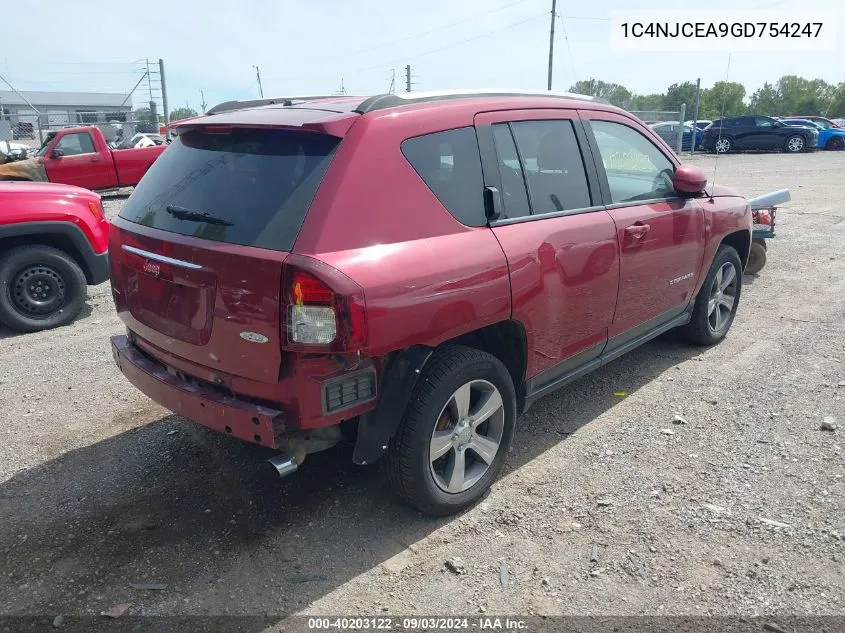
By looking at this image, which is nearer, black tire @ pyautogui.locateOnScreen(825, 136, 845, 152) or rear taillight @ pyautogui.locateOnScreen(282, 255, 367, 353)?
rear taillight @ pyautogui.locateOnScreen(282, 255, 367, 353)

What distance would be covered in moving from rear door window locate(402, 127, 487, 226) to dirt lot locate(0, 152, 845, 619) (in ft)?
4.77

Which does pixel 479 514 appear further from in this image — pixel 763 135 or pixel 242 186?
pixel 763 135

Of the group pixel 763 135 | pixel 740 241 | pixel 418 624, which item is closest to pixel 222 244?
pixel 418 624

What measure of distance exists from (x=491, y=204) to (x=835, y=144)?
111 feet

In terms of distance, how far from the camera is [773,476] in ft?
11.3

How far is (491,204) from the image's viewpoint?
3.10 meters

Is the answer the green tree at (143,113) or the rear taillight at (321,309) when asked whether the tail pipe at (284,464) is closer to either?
the rear taillight at (321,309)

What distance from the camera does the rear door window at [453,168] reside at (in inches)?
114

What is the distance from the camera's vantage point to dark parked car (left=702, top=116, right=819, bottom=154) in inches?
1110

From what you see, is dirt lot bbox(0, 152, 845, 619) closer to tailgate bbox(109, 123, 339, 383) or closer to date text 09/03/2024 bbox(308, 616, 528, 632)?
date text 09/03/2024 bbox(308, 616, 528, 632)

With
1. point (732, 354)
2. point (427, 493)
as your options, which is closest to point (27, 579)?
point (427, 493)

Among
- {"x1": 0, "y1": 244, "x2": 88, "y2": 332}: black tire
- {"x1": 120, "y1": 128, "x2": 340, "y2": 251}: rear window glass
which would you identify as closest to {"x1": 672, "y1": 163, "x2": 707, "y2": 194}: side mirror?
{"x1": 120, "y1": 128, "x2": 340, "y2": 251}: rear window glass

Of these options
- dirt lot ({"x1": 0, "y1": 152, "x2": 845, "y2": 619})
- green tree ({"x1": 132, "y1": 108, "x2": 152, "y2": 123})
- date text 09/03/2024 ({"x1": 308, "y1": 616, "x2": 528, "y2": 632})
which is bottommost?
date text 09/03/2024 ({"x1": 308, "y1": 616, "x2": 528, "y2": 632})

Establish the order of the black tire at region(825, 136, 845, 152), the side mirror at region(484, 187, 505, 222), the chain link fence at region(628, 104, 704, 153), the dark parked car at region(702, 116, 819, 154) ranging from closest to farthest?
the side mirror at region(484, 187, 505, 222)
the chain link fence at region(628, 104, 704, 153)
the dark parked car at region(702, 116, 819, 154)
the black tire at region(825, 136, 845, 152)
